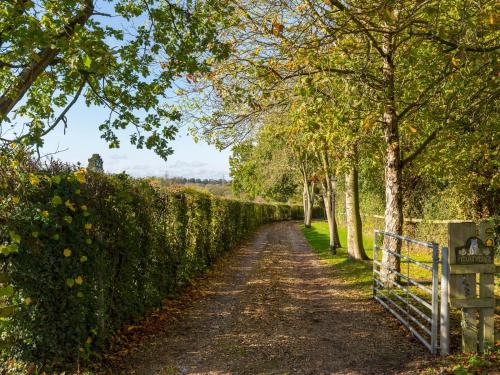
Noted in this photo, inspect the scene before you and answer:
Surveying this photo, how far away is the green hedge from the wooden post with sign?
4.74m

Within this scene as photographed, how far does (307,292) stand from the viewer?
10.7 m

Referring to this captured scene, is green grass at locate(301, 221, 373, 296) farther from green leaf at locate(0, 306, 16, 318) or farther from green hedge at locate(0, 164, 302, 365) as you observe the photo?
green leaf at locate(0, 306, 16, 318)

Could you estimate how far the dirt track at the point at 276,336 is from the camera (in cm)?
571

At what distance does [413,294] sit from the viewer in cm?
695

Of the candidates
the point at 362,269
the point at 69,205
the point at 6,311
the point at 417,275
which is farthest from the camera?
the point at 362,269

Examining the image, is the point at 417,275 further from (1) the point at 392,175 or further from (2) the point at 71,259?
(2) the point at 71,259

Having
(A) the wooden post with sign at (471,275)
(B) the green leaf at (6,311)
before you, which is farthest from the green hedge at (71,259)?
(A) the wooden post with sign at (471,275)

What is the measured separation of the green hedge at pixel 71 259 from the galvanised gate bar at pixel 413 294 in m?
4.49

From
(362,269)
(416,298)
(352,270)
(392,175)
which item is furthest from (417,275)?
(416,298)

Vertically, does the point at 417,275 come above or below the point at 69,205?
below

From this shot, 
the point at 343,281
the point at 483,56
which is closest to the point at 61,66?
the point at 483,56

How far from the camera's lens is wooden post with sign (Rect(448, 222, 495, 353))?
5793 millimetres

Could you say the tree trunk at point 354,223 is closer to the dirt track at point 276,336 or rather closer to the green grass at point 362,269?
the green grass at point 362,269

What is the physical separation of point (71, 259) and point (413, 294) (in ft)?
16.7
